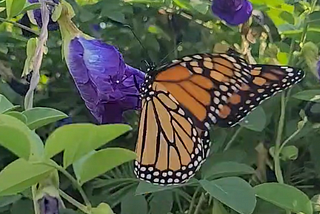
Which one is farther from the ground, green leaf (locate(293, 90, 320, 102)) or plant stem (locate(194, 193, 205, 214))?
green leaf (locate(293, 90, 320, 102))

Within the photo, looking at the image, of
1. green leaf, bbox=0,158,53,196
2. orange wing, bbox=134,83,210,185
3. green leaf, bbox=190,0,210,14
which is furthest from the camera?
green leaf, bbox=190,0,210,14

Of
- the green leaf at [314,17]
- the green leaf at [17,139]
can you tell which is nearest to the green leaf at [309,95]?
the green leaf at [314,17]

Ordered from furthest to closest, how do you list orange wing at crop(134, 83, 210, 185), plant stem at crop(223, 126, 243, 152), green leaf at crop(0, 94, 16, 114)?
plant stem at crop(223, 126, 243, 152) < orange wing at crop(134, 83, 210, 185) < green leaf at crop(0, 94, 16, 114)

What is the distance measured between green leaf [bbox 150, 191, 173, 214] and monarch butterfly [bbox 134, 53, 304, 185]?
47 millimetres

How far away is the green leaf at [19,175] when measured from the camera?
0.61m

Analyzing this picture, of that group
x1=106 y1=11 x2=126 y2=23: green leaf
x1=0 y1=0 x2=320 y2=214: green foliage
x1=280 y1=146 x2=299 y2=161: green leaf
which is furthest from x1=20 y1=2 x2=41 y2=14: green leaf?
x1=280 y1=146 x2=299 y2=161: green leaf

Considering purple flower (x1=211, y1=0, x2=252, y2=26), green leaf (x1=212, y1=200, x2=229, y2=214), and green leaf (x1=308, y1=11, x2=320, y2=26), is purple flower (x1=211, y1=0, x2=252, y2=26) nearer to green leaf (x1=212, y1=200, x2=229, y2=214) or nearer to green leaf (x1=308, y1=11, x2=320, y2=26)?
green leaf (x1=308, y1=11, x2=320, y2=26)

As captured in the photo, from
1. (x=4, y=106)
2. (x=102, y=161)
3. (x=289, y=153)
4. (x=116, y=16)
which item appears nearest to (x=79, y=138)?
(x=102, y=161)

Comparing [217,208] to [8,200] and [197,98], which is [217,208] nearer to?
[197,98]

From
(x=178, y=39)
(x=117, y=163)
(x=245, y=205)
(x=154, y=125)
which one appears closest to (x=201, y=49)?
(x=178, y=39)

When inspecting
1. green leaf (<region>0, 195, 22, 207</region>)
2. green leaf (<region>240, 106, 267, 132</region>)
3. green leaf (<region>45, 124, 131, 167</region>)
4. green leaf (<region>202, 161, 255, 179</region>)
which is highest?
green leaf (<region>45, 124, 131, 167</region>)

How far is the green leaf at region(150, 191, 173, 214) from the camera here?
921 mm

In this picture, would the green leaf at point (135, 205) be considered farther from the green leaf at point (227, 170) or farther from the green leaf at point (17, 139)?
the green leaf at point (17, 139)

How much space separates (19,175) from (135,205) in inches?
12.7
